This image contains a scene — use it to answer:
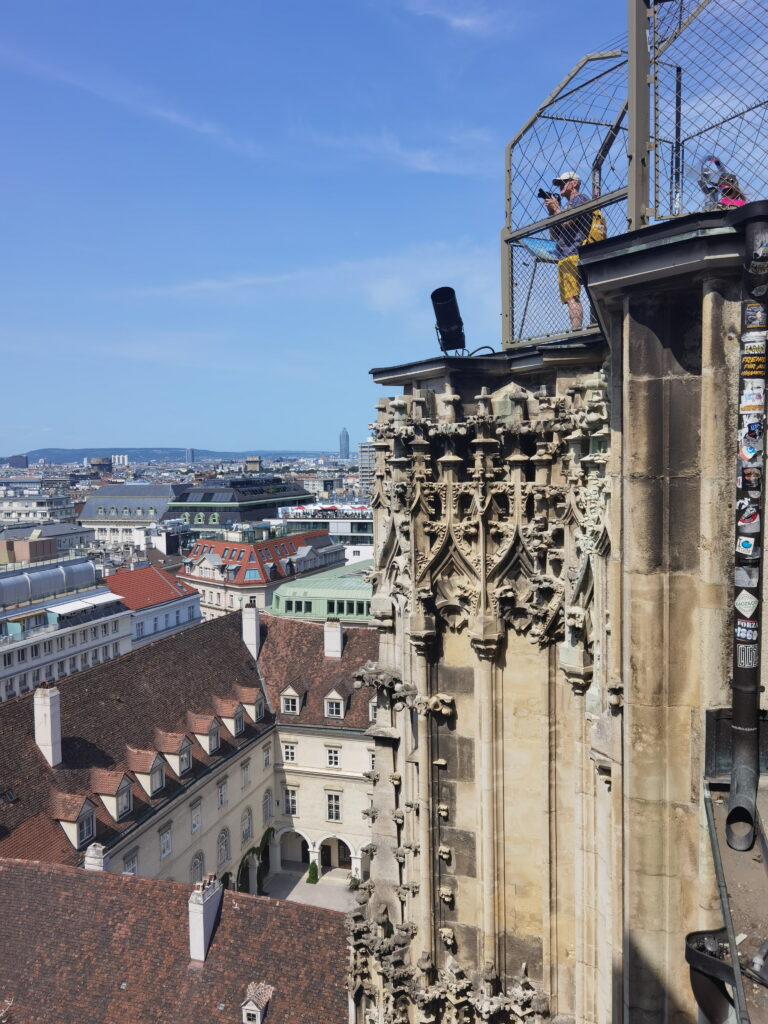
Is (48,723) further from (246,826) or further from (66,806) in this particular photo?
(246,826)

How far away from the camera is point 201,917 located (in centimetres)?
2662

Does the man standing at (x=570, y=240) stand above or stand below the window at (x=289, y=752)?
above

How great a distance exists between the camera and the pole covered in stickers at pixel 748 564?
5.43 meters

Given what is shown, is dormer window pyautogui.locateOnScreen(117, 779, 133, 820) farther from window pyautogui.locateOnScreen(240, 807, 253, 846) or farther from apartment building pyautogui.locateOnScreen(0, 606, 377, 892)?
window pyautogui.locateOnScreen(240, 807, 253, 846)

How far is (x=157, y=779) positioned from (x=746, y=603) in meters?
38.2

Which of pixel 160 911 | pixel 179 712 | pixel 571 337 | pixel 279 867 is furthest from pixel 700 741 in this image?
pixel 279 867

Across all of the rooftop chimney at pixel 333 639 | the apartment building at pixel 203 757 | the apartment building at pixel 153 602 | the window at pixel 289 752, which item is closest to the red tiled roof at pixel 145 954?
the apartment building at pixel 203 757

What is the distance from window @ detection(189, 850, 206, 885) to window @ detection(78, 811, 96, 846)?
26.5 feet

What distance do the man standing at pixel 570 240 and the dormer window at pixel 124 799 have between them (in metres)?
33.3

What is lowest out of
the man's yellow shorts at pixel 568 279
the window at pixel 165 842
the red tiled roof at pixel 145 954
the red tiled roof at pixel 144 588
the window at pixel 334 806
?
the window at pixel 334 806

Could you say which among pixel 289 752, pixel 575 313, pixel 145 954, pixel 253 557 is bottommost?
pixel 289 752

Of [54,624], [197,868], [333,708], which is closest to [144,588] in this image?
[54,624]

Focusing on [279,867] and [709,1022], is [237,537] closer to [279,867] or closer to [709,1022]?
[279,867]

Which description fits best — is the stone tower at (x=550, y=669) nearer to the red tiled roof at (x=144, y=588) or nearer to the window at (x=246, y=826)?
the window at (x=246, y=826)
